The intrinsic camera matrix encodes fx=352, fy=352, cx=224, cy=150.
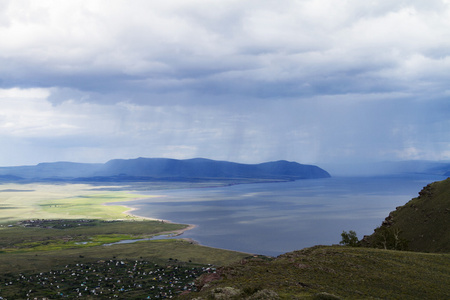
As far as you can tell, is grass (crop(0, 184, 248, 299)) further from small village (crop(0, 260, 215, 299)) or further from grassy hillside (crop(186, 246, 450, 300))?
grassy hillside (crop(186, 246, 450, 300))

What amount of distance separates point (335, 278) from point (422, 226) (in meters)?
48.8

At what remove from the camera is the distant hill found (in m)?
63.1

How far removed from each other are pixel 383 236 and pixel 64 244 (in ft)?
329

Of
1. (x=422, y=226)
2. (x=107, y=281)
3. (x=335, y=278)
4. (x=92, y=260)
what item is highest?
(x=335, y=278)

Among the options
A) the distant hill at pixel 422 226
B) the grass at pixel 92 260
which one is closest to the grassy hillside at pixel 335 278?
the distant hill at pixel 422 226

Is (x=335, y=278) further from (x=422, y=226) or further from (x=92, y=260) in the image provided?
(x=92, y=260)

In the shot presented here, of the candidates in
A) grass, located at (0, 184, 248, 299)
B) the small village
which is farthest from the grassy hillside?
grass, located at (0, 184, 248, 299)

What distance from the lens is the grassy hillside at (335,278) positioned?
89.5ft

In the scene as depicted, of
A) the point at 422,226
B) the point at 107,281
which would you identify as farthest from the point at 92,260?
the point at 422,226

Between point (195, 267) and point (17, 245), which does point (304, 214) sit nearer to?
point (195, 267)

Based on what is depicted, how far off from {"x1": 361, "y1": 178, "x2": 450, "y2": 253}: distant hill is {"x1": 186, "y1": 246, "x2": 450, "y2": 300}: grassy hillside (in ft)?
74.8

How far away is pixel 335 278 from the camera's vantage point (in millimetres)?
32594

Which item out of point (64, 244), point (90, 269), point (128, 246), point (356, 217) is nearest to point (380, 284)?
point (90, 269)

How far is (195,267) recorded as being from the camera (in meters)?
81.4
